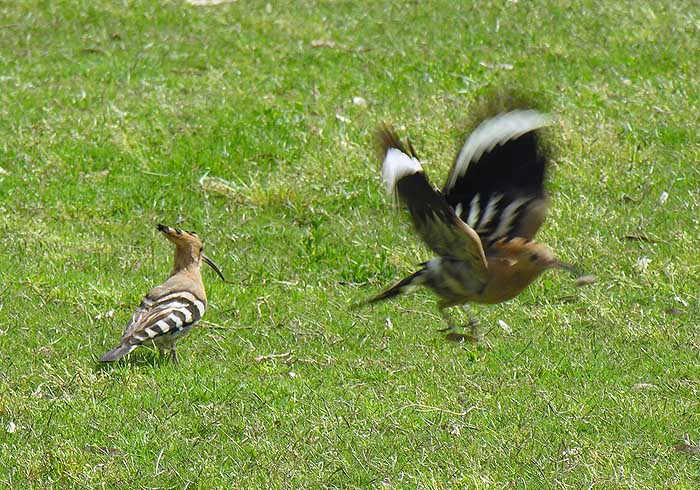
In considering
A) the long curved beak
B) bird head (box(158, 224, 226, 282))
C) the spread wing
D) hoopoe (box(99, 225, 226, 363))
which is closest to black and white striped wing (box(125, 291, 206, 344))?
hoopoe (box(99, 225, 226, 363))

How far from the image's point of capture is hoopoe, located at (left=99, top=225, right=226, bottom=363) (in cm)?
749

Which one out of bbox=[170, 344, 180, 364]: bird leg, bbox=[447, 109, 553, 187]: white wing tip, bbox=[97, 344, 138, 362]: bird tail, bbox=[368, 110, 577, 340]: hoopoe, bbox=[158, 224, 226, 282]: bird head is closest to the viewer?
bbox=[368, 110, 577, 340]: hoopoe

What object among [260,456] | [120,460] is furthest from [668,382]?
[120,460]

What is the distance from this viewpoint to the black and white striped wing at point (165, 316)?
7.48m

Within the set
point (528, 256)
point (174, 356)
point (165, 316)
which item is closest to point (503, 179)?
point (528, 256)

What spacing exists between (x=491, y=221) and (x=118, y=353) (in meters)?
Result: 2.29

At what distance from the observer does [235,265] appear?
9.41 meters

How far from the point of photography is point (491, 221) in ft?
22.8

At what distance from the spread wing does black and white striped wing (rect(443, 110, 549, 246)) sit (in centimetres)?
36

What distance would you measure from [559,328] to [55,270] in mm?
3538

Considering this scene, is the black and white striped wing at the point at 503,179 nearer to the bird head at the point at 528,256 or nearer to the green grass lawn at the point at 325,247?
the bird head at the point at 528,256

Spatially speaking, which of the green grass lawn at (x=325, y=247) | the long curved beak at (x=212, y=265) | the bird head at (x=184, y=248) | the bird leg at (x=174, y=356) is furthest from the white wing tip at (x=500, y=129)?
the long curved beak at (x=212, y=265)

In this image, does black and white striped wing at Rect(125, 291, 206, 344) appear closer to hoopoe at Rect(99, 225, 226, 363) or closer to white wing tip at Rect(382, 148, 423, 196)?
hoopoe at Rect(99, 225, 226, 363)

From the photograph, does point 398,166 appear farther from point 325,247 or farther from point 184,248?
point 325,247
